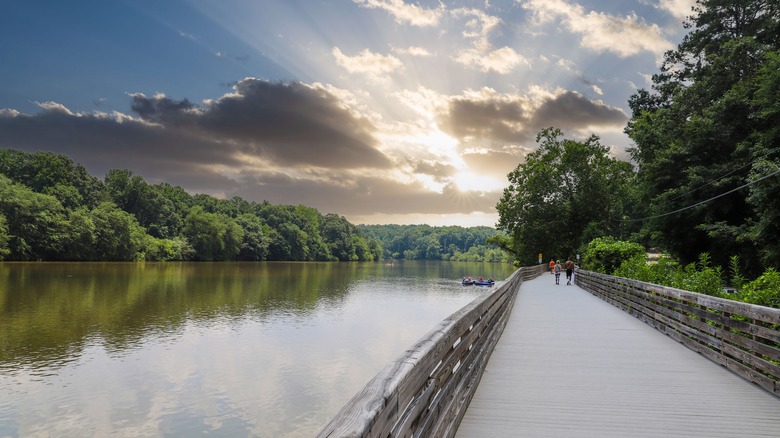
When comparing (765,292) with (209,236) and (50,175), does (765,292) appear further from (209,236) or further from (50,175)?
(50,175)

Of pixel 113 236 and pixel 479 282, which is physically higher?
pixel 113 236

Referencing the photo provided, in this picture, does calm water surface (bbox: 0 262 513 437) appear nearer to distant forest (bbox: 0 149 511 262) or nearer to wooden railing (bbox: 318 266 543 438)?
wooden railing (bbox: 318 266 543 438)

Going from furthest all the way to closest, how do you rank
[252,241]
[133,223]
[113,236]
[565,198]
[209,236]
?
[252,241] → [209,236] → [133,223] → [113,236] → [565,198]

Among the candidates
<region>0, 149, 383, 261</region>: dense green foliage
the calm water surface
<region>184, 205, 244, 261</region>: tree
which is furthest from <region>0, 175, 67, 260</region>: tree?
the calm water surface

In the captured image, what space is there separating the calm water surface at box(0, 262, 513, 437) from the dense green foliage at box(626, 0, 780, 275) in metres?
14.9

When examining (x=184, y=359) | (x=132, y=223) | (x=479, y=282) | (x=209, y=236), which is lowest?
(x=184, y=359)

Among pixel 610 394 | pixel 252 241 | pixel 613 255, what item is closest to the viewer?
pixel 610 394

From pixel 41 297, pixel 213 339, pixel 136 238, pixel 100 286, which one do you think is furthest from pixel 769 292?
pixel 136 238

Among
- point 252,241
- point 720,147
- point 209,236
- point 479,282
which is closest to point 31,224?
point 209,236

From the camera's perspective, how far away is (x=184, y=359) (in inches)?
738

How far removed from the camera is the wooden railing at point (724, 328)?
5.83 meters

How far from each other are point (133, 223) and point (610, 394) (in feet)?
318

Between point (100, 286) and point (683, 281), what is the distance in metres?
41.6

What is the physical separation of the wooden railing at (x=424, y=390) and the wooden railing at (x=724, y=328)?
10.3 ft
